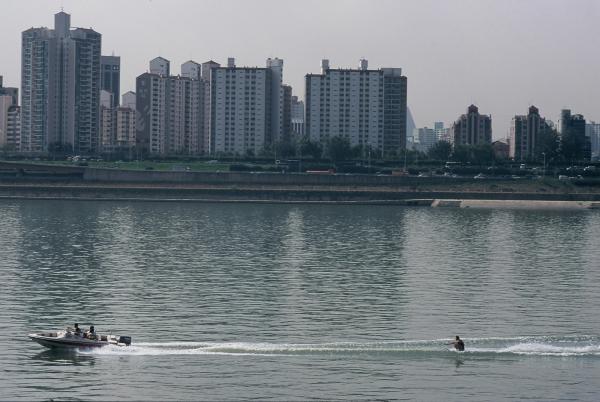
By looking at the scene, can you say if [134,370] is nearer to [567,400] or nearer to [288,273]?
[567,400]

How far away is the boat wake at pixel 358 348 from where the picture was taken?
4591 cm

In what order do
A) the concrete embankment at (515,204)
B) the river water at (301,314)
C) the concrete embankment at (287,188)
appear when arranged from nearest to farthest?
1. the river water at (301,314)
2. the concrete embankment at (515,204)
3. the concrete embankment at (287,188)

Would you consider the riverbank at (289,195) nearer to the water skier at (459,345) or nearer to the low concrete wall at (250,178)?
the low concrete wall at (250,178)

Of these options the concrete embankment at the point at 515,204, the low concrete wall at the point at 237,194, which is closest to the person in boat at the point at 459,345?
the concrete embankment at the point at 515,204

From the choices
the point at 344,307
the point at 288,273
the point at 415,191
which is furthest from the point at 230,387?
the point at 415,191

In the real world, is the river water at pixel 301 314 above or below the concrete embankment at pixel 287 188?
A: below

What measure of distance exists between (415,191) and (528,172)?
3101cm

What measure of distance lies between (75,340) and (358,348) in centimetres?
1245

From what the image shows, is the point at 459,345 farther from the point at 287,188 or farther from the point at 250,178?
the point at 250,178

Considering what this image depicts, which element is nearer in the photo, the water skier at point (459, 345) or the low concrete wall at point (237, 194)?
the water skier at point (459, 345)

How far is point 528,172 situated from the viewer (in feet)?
643

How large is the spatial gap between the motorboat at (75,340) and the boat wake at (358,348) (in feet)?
0.86

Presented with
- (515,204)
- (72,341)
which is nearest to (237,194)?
(515,204)

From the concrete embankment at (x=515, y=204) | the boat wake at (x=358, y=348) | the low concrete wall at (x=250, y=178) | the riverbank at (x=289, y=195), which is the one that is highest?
the low concrete wall at (x=250, y=178)
